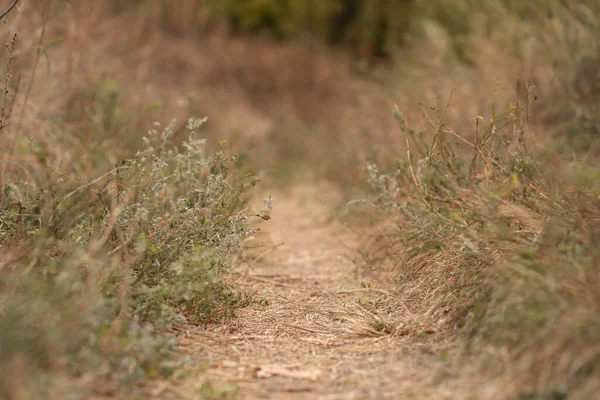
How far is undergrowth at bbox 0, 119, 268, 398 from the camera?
2.24 meters

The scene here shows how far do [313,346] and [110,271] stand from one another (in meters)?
0.93

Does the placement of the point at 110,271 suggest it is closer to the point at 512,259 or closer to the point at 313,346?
the point at 313,346

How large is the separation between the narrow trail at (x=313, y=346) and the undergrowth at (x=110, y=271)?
16cm

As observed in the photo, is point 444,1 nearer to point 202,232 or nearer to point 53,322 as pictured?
point 202,232

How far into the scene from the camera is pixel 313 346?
2914mm

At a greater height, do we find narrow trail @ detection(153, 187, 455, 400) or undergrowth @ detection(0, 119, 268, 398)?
undergrowth @ detection(0, 119, 268, 398)

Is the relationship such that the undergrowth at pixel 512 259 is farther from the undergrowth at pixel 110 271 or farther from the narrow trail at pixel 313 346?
the undergrowth at pixel 110 271

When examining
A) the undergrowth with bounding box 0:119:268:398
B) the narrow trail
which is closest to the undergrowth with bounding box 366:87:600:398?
the narrow trail

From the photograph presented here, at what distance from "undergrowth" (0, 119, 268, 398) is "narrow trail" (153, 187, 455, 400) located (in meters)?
0.16

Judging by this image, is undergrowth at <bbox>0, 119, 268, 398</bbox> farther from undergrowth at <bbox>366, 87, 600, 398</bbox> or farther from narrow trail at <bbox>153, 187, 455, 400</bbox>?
undergrowth at <bbox>366, 87, 600, 398</bbox>

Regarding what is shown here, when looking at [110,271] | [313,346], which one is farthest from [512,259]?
[110,271]

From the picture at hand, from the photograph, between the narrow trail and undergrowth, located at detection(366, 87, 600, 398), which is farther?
the narrow trail

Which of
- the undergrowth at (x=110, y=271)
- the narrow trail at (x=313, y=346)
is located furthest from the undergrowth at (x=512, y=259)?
the undergrowth at (x=110, y=271)

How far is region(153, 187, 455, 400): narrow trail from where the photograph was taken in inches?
97.3
